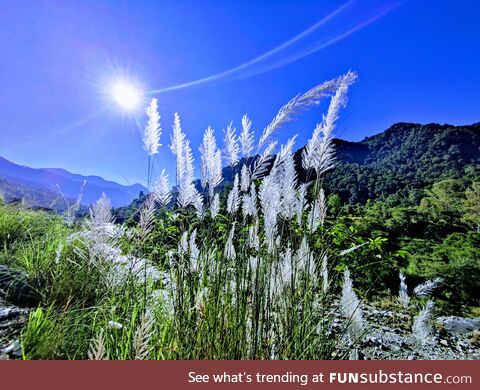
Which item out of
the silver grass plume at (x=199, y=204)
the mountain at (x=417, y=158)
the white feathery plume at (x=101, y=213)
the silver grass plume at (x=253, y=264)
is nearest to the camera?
the white feathery plume at (x=101, y=213)

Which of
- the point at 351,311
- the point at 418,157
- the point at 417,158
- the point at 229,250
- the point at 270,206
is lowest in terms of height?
the point at 351,311

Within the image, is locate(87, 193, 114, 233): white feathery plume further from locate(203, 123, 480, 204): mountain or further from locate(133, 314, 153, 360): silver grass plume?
locate(203, 123, 480, 204): mountain

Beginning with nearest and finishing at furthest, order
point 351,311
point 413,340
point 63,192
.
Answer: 1. point 351,311
2. point 413,340
3. point 63,192

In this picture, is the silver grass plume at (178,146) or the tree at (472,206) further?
the tree at (472,206)

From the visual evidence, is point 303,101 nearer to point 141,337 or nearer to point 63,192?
point 141,337

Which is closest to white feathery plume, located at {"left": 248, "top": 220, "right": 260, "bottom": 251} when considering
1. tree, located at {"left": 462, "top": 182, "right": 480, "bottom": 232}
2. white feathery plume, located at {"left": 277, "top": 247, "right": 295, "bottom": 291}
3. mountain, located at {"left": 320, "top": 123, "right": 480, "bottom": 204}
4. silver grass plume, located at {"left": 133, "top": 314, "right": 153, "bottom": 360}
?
white feathery plume, located at {"left": 277, "top": 247, "right": 295, "bottom": 291}

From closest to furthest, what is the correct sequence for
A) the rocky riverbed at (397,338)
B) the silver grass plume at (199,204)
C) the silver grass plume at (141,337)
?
1. the silver grass plume at (141,337)
2. the silver grass plume at (199,204)
3. the rocky riverbed at (397,338)

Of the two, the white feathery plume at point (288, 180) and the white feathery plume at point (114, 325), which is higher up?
the white feathery plume at point (288, 180)

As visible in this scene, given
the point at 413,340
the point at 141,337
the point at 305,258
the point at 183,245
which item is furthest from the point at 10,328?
the point at 413,340

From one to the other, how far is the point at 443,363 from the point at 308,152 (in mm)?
1237

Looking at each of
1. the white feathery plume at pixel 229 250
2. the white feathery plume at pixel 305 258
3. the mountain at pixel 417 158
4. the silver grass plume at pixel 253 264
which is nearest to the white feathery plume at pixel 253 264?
the silver grass plume at pixel 253 264

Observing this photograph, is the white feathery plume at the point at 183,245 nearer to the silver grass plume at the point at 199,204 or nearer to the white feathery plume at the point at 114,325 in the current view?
the silver grass plume at the point at 199,204

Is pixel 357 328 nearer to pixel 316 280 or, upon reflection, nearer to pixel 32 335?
pixel 316 280

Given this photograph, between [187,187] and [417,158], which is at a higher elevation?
[417,158]
